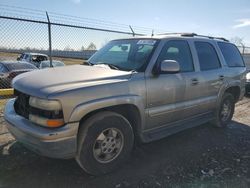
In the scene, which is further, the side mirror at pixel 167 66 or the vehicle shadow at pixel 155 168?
the side mirror at pixel 167 66

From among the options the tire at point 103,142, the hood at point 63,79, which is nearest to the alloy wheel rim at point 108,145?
the tire at point 103,142

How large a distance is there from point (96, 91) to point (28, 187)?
1.46 metres

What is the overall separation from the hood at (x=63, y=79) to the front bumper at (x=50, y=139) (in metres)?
0.42

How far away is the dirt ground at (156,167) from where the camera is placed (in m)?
3.53

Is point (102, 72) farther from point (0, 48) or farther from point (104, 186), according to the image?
point (0, 48)

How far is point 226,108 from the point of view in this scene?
613 cm

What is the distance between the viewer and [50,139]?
3.06m

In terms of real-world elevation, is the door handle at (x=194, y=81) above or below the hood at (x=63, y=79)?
below

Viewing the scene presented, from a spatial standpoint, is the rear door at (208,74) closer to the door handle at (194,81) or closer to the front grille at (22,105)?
the door handle at (194,81)

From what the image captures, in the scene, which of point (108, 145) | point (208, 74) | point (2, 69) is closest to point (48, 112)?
point (108, 145)

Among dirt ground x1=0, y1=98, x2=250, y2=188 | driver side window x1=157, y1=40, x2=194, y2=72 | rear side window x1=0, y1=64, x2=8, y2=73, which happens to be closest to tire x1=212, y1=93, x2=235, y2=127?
dirt ground x1=0, y1=98, x2=250, y2=188

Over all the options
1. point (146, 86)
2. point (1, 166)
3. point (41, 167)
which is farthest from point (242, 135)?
point (1, 166)

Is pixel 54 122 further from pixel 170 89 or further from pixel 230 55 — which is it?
pixel 230 55

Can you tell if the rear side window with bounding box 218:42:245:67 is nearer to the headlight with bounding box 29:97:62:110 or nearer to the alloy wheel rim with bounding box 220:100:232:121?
the alloy wheel rim with bounding box 220:100:232:121
